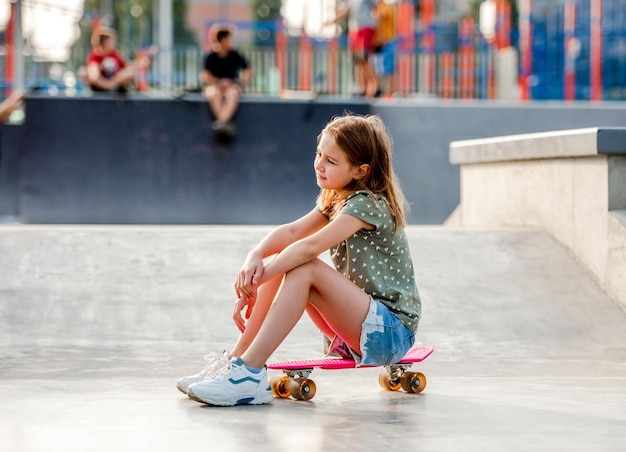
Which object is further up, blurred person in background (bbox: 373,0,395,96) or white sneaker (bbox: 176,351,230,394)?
blurred person in background (bbox: 373,0,395,96)

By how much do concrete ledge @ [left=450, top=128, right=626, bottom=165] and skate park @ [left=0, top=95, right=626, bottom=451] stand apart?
0.6 inches

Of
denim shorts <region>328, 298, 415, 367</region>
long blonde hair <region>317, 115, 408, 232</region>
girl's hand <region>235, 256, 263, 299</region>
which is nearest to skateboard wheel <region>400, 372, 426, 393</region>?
denim shorts <region>328, 298, 415, 367</region>

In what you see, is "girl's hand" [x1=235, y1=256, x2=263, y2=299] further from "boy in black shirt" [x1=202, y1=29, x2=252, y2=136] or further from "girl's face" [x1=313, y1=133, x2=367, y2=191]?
"boy in black shirt" [x1=202, y1=29, x2=252, y2=136]

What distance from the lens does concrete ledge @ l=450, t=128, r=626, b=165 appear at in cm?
637

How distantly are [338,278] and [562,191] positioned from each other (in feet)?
11.3

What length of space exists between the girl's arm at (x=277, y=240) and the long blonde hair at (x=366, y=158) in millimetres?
63

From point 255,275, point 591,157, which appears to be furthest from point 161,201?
point 255,275

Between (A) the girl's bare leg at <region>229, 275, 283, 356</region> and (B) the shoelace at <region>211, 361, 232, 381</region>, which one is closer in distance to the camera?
(B) the shoelace at <region>211, 361, 232, 381</region>

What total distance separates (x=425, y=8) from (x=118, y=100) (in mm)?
7829

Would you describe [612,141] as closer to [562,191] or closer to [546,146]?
[562,191]

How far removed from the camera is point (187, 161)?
42.0 feet

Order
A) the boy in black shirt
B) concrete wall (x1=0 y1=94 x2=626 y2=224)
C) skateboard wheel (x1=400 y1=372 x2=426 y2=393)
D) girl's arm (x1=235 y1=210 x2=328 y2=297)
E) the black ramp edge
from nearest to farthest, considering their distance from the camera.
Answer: girl's arm (x1=235 y1=210 x2=328 y2=297)
skateboard wheel (x1=400 y1=372 x2=426 y2=393)
the black ramp edge
concrete wall (x1=0 y1=94 x2=626 y2=224)
the boy in black shirt

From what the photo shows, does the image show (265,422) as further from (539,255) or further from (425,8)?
(425,8)

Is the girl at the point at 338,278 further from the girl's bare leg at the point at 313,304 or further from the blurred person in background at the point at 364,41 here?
the blurred person in background at the point at 364,41
